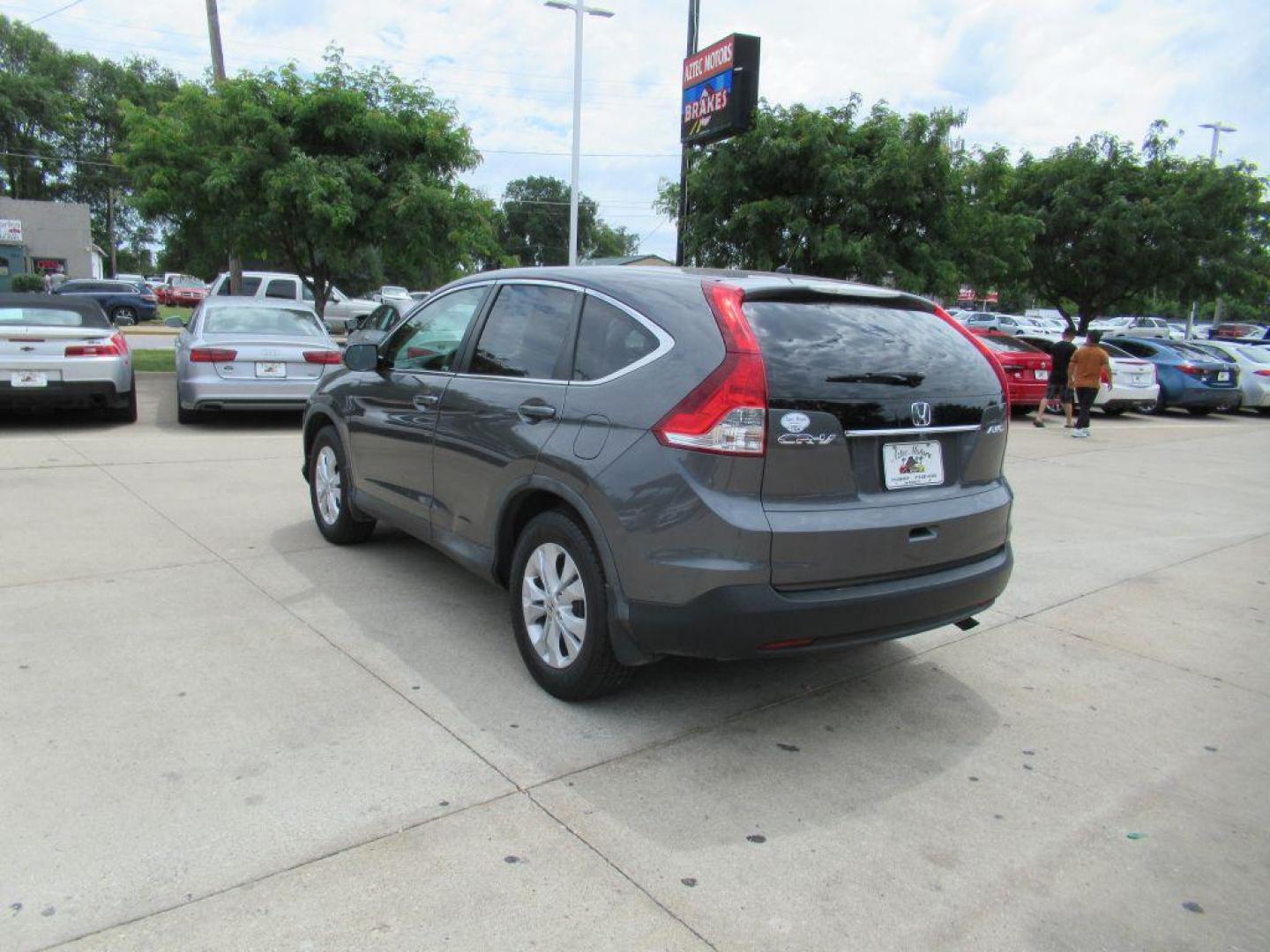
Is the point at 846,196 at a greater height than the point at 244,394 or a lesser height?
greater

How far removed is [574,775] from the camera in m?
3.17

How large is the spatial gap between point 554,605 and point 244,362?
7.71m

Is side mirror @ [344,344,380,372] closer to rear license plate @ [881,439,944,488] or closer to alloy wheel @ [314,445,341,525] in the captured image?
alloy wheel @ [314,445,341,525]

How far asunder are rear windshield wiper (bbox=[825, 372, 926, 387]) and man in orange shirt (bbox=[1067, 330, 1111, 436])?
11984 mm

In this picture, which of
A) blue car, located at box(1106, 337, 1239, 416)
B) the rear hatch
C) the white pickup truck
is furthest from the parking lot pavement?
the white pickup truck

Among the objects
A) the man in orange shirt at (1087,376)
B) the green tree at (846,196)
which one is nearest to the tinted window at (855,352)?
the man in orange shirt at (1087,376)

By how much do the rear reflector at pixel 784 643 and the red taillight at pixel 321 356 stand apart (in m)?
8.21

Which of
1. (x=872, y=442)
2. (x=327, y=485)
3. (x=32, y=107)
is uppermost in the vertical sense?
(x=32, y=107)

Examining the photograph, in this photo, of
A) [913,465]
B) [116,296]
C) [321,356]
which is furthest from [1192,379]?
[116,296]

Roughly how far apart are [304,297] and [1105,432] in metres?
19.0

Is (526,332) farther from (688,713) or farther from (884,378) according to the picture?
(688,713)

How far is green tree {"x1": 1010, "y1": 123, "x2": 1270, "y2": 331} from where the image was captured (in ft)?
70.2

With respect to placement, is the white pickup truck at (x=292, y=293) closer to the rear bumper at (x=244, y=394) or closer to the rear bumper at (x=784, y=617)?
the rear bumper at (x=244, y=394)

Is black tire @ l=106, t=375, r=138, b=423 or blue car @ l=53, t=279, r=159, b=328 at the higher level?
blue car @ l=53, t=279, r=159, b=328
